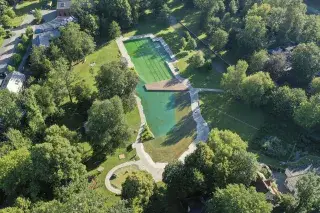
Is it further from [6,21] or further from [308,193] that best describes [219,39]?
[6,21]

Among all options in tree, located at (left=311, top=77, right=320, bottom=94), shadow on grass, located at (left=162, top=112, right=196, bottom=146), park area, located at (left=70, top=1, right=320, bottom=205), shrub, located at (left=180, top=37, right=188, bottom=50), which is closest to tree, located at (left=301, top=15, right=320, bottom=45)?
tree, located at (left=311, top=77, right=320, bottom=94)

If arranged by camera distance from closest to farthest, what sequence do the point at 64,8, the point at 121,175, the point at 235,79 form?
the point at 121,175
the point at 235,79
the point at 64,8

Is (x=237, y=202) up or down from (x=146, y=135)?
up

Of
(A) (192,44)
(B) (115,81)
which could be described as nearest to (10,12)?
(B) (115,81)

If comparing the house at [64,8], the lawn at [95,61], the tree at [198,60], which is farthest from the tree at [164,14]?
the house at [64,8]

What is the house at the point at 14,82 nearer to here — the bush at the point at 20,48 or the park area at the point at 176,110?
the bush at the point at 20,48

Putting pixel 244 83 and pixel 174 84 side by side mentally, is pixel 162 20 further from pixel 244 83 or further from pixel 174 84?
pixel 244 83

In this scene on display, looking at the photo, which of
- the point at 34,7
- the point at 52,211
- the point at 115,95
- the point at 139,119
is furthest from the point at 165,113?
the point at 34,7

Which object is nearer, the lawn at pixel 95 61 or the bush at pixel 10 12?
the lawn at pixel 95 61
